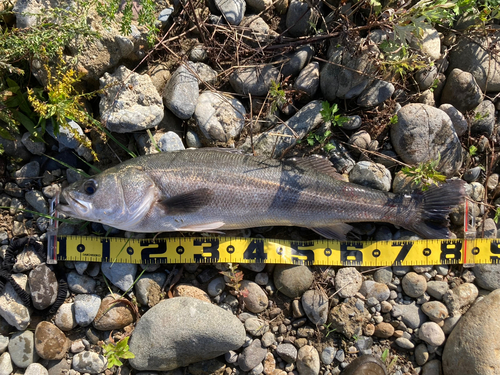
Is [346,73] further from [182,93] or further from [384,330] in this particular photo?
[384,330]

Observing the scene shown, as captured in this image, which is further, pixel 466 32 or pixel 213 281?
pixel 466 32

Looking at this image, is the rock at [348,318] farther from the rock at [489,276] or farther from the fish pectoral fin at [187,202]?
the fish pectoral fin at [187,202]

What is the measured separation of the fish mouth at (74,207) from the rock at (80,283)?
3.59 ft

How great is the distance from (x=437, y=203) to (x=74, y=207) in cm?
504

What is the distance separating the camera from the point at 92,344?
5133 mm

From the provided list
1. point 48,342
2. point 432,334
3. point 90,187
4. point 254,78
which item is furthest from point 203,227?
point 432,334

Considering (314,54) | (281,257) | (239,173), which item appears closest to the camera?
(239,173)

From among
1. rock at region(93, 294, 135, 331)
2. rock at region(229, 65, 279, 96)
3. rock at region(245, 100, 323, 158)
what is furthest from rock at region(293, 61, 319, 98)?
rock at region(93, 294, 135, 331)

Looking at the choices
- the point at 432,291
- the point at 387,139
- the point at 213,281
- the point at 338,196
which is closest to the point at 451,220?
the point at 432,291

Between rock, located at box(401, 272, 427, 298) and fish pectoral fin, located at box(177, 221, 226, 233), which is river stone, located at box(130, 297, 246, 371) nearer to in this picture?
fish pectoral fin, located at box(177, 221, 226, 233)

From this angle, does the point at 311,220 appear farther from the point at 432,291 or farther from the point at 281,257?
the point at 432,291

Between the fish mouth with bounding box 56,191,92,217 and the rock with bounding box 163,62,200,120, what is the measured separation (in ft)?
5.90

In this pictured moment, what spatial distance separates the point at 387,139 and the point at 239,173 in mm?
2462

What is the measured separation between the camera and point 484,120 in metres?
5.59
